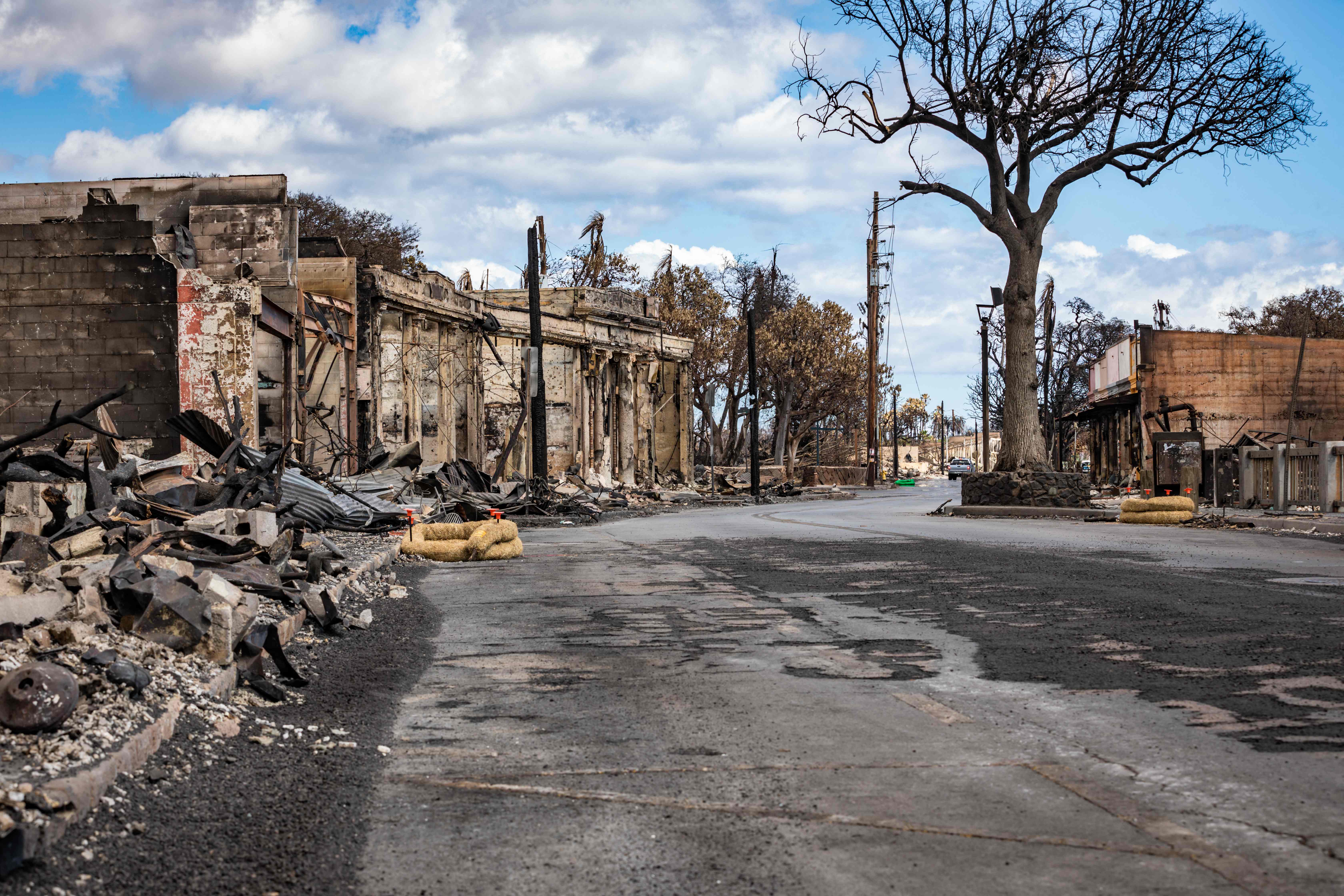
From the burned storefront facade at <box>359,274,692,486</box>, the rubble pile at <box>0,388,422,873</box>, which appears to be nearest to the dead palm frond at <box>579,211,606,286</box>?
the burned storefront facade at <box>359,274,692,486</box>

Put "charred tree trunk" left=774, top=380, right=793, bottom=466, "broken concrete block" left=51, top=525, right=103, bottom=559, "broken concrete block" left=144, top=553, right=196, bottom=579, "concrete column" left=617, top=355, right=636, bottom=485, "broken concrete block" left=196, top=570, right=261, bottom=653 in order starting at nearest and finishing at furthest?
"broken concrete block" left=196, top=570, right=261, bottom=653 → "broken concrete block" left=144, top=553, right=196, bottom=579 → "broken concrete block" left=51, top=525, right=103, bottom=559 → "concrete column" left=617, top=355, right=636, bottom=485 → "charred tree trunk" left=774, top=380, right=793, bottom=466

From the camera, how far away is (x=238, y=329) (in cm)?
2077

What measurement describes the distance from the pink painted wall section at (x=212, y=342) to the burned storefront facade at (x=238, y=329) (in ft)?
0.09

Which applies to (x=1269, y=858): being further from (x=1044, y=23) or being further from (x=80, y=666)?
(x=1044, y=23)

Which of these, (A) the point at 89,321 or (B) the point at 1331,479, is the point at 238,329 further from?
(B) the point at 1331,479

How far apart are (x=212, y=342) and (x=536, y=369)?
8.60m

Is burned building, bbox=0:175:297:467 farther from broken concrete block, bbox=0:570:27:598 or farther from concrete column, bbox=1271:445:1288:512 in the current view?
concrete column, bbox=1271:445:1288:512

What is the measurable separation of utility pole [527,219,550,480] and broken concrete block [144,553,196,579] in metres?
20.4

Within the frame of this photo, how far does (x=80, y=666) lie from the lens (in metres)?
4.53

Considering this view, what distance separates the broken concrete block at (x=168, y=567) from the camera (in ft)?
19.8

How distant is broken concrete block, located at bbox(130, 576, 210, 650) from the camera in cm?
531

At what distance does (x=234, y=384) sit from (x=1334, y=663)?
1889 cm

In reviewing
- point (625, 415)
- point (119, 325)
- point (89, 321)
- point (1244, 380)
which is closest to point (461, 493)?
point (119, 325)

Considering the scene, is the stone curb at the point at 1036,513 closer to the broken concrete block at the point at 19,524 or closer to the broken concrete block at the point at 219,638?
the broken concrete block at the point at 19,524
